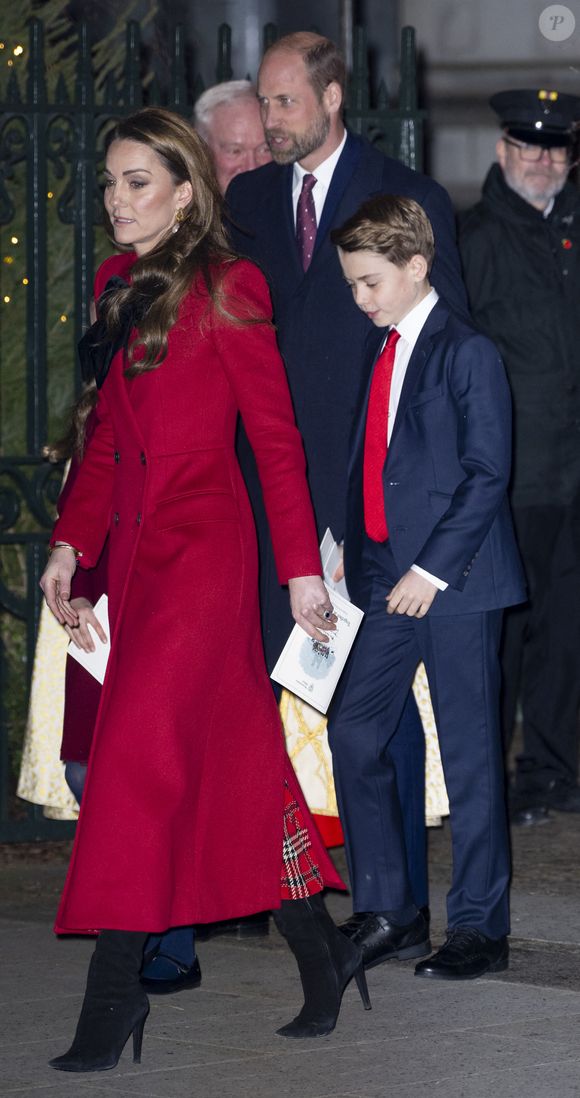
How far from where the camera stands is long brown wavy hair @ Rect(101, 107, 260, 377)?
4.09 metres

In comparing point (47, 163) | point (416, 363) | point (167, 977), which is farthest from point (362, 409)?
point (47, 163)

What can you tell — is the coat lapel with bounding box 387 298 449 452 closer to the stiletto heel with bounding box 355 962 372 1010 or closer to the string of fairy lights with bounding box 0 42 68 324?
the stiletto heel with bounding box 355 962 372 1010

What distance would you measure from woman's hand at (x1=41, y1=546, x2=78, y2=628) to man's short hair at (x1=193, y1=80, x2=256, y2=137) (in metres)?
2.06

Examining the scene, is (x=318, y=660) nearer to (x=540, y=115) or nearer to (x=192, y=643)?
(x=192, y=643)

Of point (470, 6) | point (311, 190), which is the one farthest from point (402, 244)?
point (470, 6)

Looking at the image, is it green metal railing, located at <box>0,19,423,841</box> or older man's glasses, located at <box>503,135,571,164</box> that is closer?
green metal railing, located at <box>0,19,423,841</box>

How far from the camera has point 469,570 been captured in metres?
4.68

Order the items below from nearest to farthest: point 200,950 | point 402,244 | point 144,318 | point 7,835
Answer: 1. point 144,318
2. point 402,244
3. point 200,950
4. point 7,835

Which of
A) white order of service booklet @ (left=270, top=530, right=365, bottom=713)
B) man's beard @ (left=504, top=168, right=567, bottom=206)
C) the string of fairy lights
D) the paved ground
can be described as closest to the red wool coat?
white order of service booklet @ (left=270, top=530, right=365, bottom=713)

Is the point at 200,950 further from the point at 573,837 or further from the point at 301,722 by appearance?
the point at 573,837

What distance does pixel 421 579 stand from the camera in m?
4.60

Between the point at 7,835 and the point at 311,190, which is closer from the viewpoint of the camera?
the point at 311,190

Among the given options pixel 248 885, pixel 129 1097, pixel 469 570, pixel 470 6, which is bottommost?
pixel 129 1097

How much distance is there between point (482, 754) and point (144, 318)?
4.76 feet
